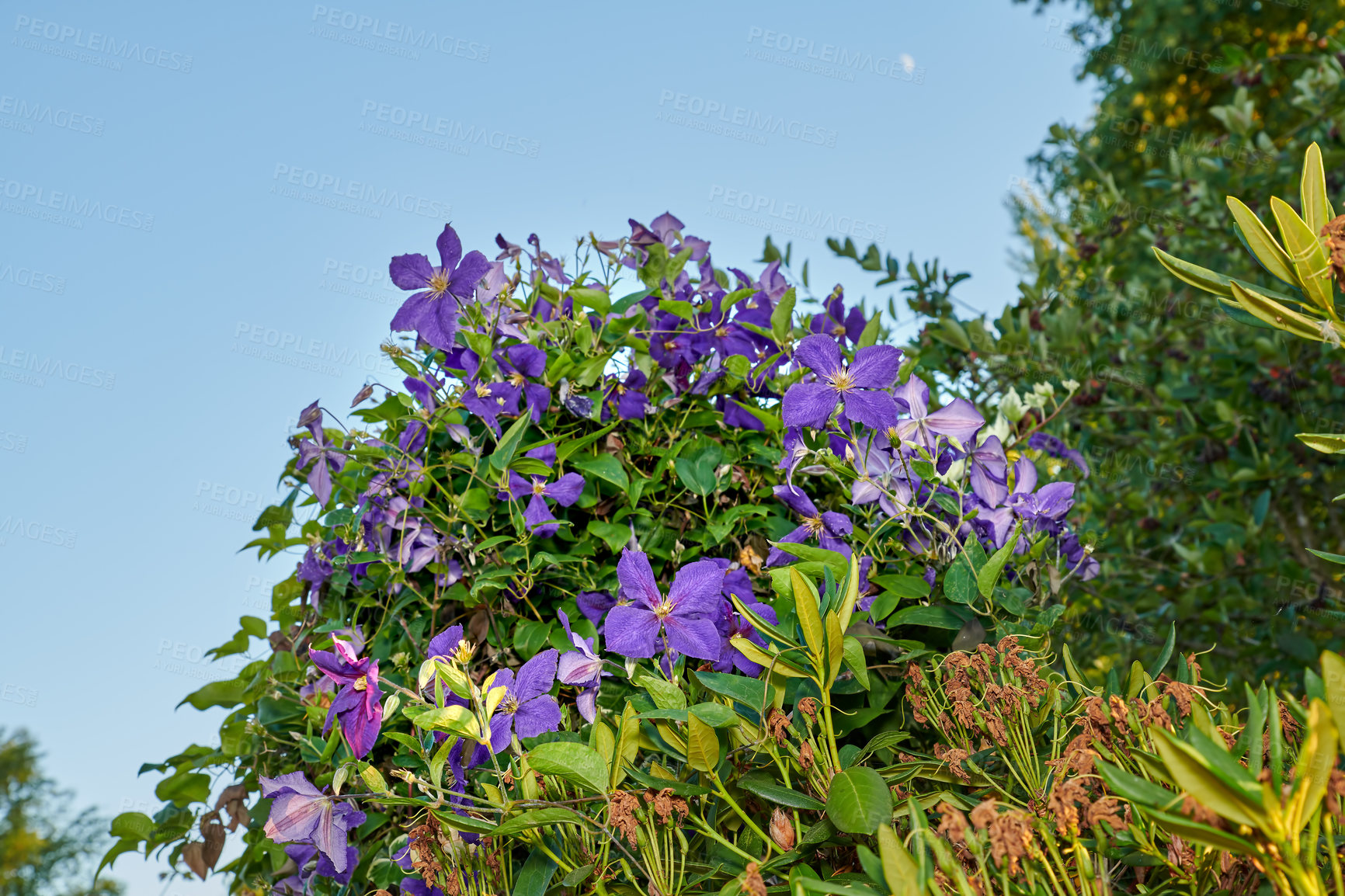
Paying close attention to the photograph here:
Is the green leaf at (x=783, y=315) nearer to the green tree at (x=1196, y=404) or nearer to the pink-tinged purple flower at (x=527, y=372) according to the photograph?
the pink-tinged purple flower at (x=527, y=372)

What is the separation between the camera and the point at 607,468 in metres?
1.33

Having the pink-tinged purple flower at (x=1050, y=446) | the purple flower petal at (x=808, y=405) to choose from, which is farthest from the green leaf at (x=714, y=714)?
the pink-tinged purple flower at (x=1050, y=446)

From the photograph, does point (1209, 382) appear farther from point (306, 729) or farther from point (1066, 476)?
point (306, 729)

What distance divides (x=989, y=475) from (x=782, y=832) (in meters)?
0.65

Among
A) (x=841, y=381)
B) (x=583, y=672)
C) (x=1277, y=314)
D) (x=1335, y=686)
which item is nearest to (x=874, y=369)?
(x=841, y=381)

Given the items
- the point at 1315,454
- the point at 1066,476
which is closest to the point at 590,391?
the point at 1066,476

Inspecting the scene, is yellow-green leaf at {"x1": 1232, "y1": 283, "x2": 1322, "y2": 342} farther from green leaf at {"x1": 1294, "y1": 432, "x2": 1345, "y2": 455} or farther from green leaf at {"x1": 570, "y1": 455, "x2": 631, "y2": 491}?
green leaf at {"x1": 570, "y1": 455, "x2": 631, "y2": 491}

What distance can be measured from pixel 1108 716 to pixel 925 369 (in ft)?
4.99

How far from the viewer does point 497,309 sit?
1465 millimetres

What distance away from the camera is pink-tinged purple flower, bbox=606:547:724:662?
1113 mm

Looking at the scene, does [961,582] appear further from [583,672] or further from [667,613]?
[583,672]

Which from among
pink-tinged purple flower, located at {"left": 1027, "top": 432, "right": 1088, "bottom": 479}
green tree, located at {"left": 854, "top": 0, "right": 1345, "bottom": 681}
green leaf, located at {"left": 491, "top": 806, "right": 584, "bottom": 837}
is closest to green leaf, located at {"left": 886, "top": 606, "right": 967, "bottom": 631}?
green leaf, located at {"left": 491, "top": 806, "right": 584, "bottom": 837}

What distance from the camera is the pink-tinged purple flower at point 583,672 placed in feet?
3.74

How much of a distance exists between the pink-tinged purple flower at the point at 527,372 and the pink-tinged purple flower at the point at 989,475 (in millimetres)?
686
